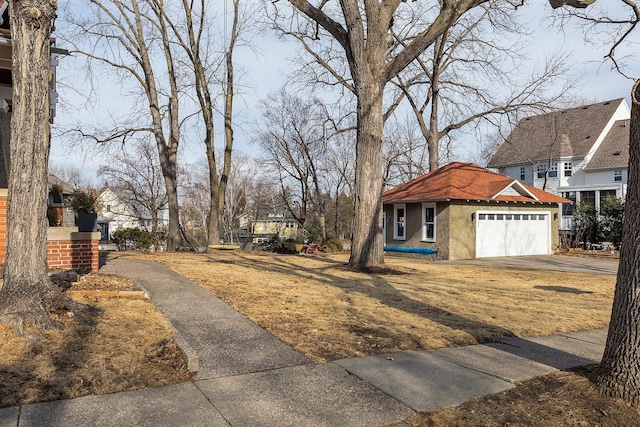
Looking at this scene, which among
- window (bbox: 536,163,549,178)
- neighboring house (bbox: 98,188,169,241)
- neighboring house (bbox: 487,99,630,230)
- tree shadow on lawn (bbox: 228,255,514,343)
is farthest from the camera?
neighboring house (bbox: 98,188,169,241)

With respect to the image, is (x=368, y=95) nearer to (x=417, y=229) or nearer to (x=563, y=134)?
(x=417, y=229)

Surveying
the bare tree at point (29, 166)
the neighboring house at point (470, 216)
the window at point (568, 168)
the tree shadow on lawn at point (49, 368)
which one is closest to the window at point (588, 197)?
the window at point (568, 168)

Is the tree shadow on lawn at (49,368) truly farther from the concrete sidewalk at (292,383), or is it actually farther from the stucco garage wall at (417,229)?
the stucco garage wall at (417,229)

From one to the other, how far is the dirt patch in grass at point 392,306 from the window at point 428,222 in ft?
29.1

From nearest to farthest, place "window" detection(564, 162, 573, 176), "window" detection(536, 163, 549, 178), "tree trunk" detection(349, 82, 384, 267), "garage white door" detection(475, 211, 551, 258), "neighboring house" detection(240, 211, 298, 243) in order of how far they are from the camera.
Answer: "tree trunk" detection(349, 82, 384, 267) < "garage white door" detection(475, 211, 551, 258) < "window" detection(564, 162, 573, 176) < "window" detection(536, 163, 549, 178) < "neighboring house" detection(240, 211, 298, 243)

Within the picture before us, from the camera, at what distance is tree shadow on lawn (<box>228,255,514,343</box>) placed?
6.18 m

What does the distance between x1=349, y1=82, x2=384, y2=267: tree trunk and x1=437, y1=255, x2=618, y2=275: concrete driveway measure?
7.06 m

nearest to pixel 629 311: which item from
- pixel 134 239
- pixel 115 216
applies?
pixel 134 239

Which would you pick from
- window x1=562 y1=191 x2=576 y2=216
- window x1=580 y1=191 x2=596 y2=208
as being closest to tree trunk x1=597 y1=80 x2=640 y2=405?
window x1=562 y1=191 x2=576 y2=216

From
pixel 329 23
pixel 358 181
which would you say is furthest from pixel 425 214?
pixel 329 23

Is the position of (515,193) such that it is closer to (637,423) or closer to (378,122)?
(378,122)

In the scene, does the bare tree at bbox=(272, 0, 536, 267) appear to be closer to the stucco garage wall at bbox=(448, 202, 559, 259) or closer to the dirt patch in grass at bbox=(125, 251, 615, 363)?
the dirt patch in grass at bbox=(125, 251, 615, 363)

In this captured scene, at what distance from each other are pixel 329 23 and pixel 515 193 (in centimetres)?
1412

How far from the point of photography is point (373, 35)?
41.3ft
